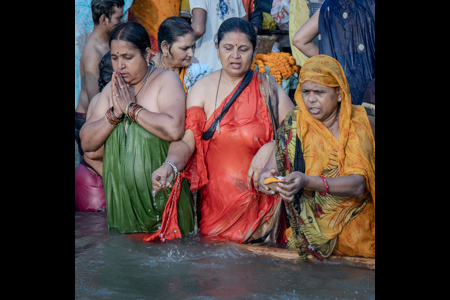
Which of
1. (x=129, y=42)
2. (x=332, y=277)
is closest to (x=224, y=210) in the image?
(x=332, y=277)

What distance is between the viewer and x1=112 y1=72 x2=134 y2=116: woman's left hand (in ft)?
14.2

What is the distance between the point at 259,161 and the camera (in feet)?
13.3

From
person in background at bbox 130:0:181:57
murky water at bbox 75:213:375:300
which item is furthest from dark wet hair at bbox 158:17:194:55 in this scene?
murky water at bbox 75:213:375:300

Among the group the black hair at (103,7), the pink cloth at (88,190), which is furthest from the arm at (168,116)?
the black hair at (103,7)

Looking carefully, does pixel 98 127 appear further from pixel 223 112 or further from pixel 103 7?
pixel 103 7

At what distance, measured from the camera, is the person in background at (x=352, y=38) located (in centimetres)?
507

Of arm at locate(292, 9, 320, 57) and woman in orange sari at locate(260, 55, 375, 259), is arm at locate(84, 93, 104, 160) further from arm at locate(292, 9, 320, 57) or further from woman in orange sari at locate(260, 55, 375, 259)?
arm at locate(292, 9, 320, 57)

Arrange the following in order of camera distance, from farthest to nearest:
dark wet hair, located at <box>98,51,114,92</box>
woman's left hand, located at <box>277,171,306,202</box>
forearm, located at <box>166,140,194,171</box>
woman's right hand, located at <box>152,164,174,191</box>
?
dark wet hair, located at <box>98,51,114,92</box>, forearm, located at <box>166,140,194,171</box>, woman's right hand, located at <box>152,164,174,191</box>, woman's left hand, located at <box>277,171,306,202</box>

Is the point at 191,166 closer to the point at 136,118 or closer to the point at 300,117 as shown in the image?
the point at 136,118

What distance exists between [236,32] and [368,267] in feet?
6.70

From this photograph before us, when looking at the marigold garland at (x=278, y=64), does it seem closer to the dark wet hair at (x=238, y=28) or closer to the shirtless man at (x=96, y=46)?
the shirtless man at (x=96, y=46)

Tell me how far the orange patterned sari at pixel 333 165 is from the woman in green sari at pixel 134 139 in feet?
3.34

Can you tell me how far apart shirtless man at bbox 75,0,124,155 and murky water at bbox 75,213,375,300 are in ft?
7.23

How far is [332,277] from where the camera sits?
3.43m
